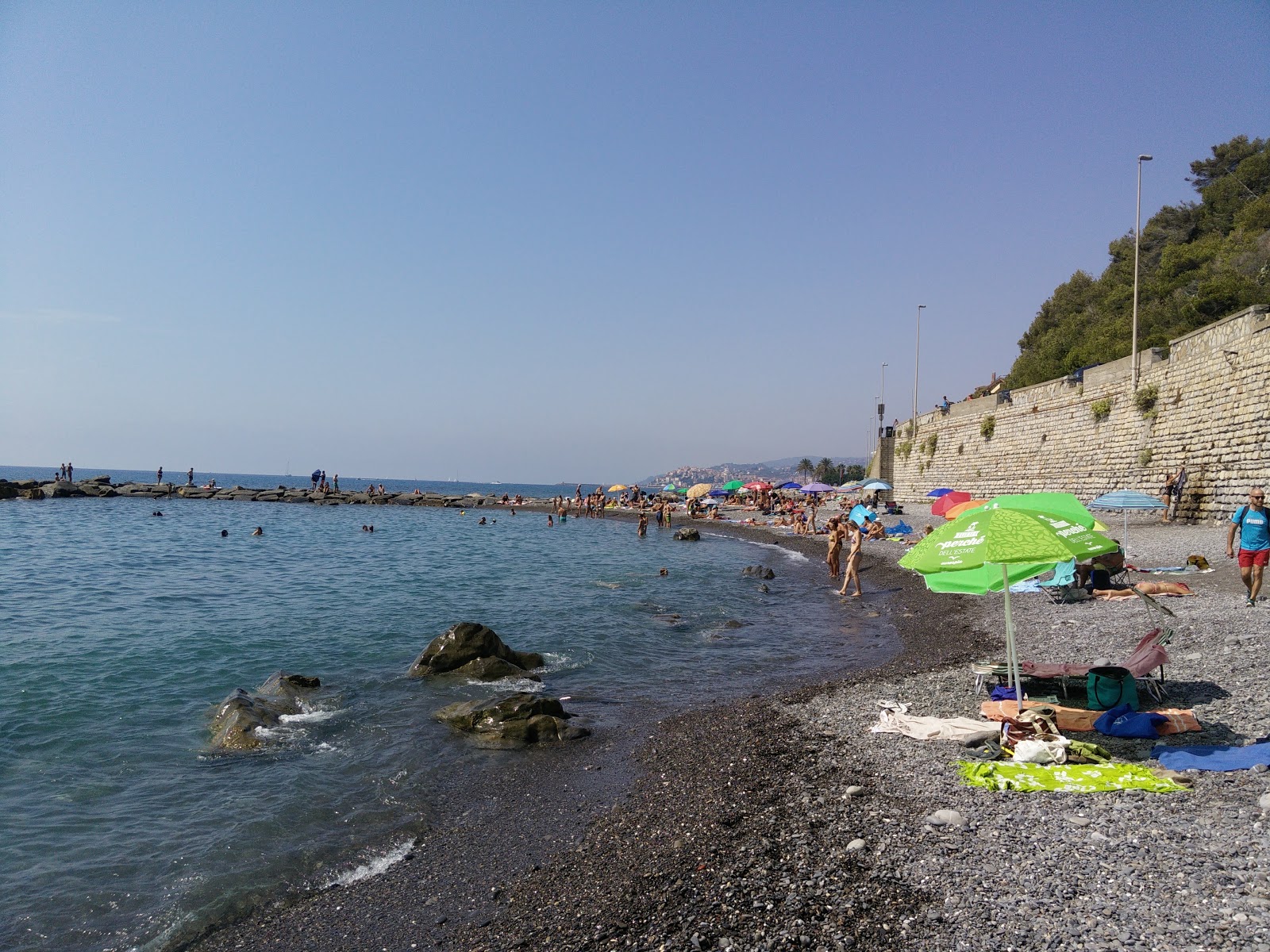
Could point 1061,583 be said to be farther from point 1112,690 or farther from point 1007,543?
point 1007,543

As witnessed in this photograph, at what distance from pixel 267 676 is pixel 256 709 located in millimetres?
2743

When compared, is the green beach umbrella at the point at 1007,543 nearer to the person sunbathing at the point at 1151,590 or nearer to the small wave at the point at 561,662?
the person sunbathing at the point at 1151,590

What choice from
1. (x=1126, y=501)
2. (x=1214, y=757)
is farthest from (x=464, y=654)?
(x=1126, y=501)

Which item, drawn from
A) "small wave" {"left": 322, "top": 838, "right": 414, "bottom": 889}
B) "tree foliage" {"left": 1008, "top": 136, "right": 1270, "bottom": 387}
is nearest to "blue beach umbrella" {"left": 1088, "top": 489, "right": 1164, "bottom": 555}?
"small wave" {"left": 322, "top": 838, "right": 414, "bottom": 889}

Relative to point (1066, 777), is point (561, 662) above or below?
below

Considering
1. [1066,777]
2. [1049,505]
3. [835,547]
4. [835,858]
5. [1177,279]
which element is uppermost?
[1177,279]

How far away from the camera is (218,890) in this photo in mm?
5676

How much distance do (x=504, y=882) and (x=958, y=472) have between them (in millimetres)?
36665

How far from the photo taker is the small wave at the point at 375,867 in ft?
18.9

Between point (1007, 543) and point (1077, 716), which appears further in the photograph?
point (1077, 716)

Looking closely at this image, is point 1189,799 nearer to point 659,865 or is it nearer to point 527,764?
point 659,865

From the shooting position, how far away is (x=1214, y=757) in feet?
18.4

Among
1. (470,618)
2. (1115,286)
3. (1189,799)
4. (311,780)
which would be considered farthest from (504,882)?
(1115,286)

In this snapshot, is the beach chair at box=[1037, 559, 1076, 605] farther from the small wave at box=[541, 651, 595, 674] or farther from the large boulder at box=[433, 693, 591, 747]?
the large boulder at box=[433, 693, 591, 747]
